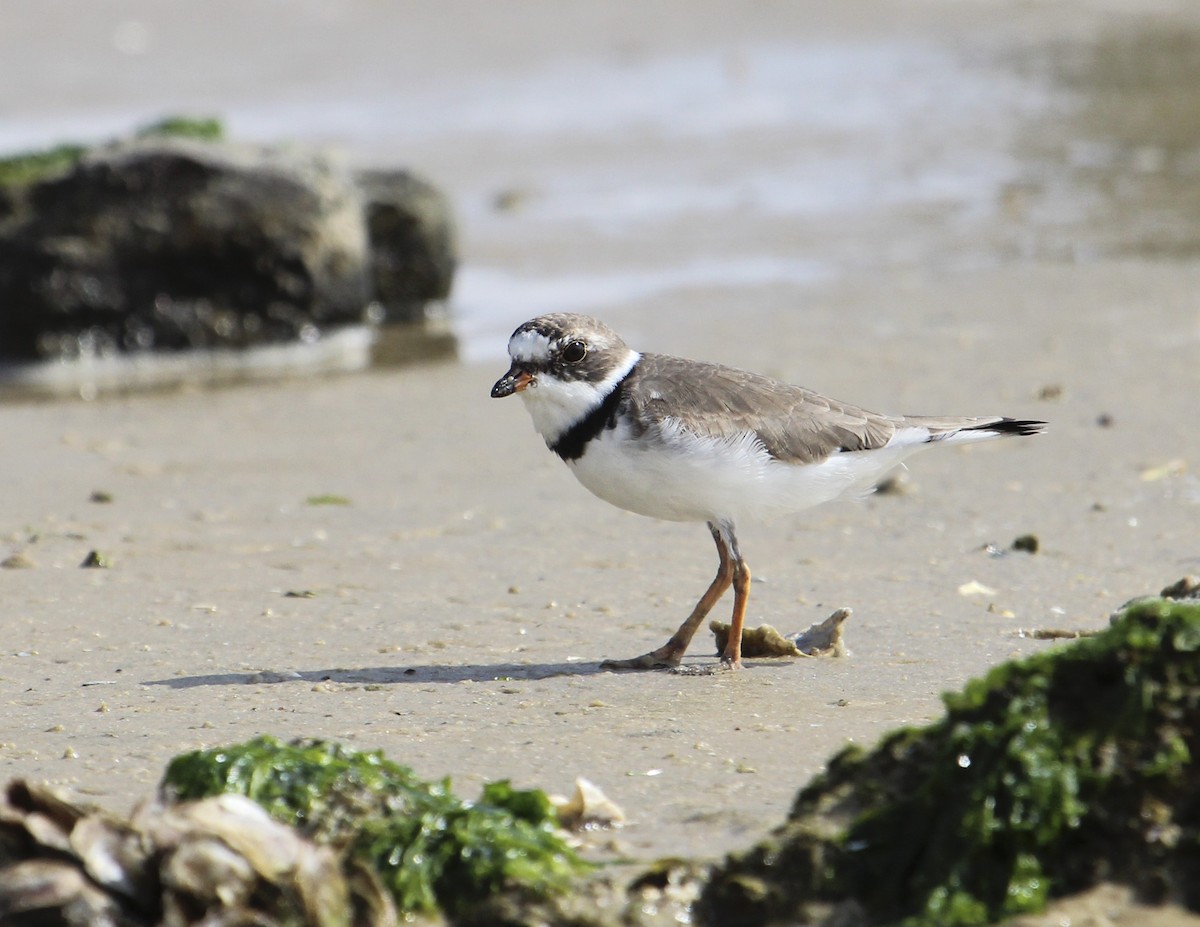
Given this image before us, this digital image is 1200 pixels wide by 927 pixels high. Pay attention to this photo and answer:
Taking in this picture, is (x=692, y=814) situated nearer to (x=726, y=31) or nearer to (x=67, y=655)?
(x=67, y=655)

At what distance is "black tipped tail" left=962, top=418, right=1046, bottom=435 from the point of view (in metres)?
5.65

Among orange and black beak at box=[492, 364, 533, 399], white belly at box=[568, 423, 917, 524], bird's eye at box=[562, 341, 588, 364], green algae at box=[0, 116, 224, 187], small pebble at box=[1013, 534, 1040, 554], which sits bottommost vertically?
small pebble at box=[1013, 534, 1040, 554]

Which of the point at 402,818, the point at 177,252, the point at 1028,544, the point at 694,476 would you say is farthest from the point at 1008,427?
the point at 177,252

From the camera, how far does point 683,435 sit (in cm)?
511

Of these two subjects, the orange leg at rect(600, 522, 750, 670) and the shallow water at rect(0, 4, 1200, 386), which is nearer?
the orange leg at rect(600, 522, 750, 670)

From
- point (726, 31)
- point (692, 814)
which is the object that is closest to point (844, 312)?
point (692, 814)

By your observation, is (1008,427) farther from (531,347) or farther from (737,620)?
(531,347)

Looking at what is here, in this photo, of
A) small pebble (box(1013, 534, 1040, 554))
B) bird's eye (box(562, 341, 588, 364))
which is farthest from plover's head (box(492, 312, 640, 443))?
small pebble (box(1013, 534, 1040, 554))

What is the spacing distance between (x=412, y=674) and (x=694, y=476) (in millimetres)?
1067

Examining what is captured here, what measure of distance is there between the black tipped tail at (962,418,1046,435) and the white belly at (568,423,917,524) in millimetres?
632

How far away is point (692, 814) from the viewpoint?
→ 3750 mm

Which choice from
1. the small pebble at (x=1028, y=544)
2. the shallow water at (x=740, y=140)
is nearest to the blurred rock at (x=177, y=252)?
the shallow water at (x=740, y=140)

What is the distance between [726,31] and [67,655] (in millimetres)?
17373

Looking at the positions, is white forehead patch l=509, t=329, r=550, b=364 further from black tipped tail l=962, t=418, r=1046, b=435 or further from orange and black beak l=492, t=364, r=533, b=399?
black tipped tail l=962, t=418, r=1046, b=435
